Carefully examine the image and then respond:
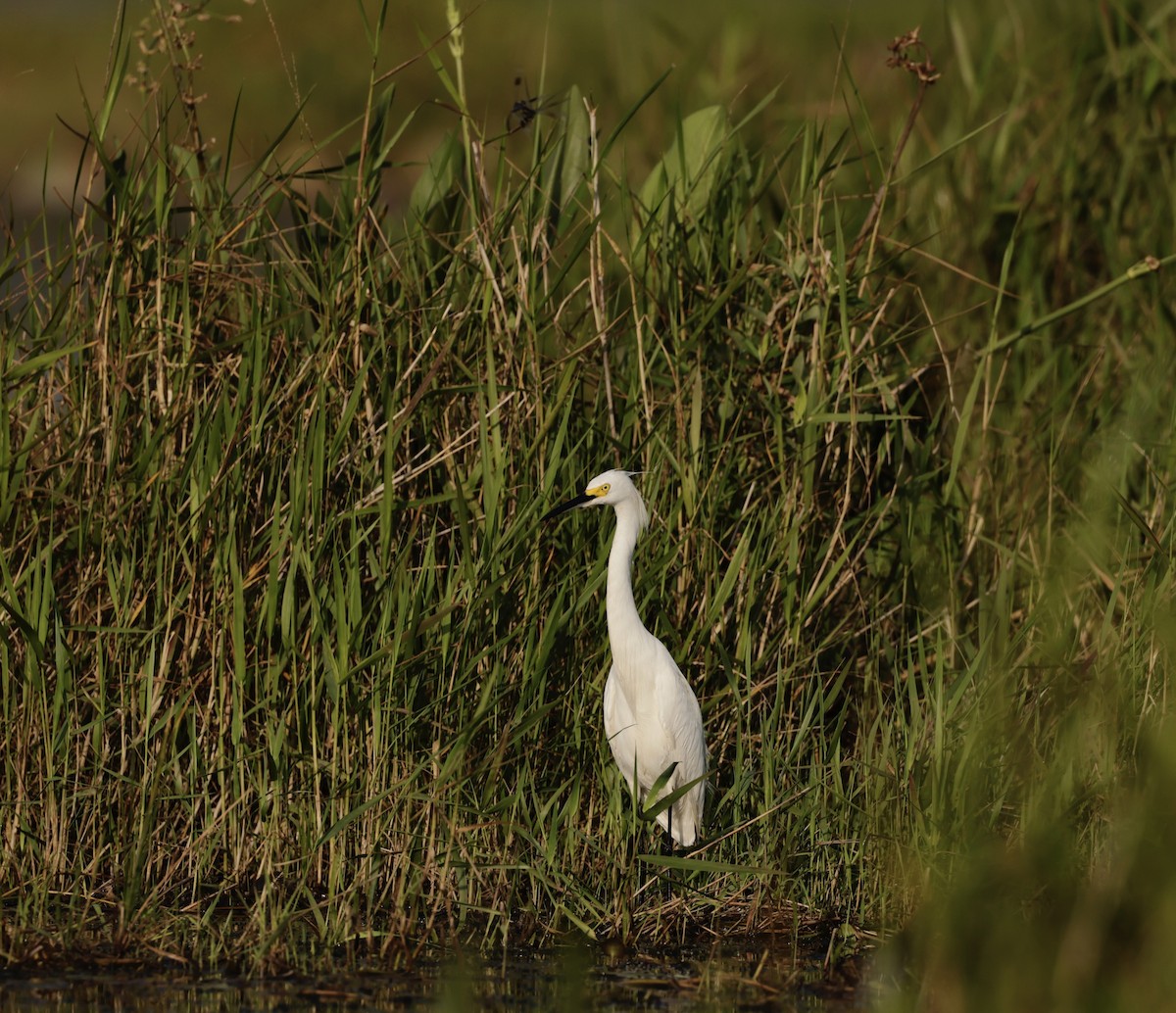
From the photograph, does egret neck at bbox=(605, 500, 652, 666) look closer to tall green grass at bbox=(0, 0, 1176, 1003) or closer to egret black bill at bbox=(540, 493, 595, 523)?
egret black bill at bbox=(540, 493, 595, 523)

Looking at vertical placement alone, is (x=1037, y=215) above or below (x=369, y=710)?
above

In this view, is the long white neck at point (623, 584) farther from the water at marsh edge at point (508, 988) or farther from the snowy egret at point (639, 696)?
the water at marsh edge at point (508, 988)

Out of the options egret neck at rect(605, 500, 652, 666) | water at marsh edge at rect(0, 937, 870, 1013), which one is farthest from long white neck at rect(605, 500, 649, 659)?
water at marsh edge at rect(0, 937, 870, 1013)

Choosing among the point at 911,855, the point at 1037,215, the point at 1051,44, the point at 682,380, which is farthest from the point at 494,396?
the point at 1051,44

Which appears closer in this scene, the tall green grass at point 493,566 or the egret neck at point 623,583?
the tall green grass at point 493,566

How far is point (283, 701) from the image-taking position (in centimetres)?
335

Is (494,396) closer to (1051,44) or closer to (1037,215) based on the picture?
(1037,215)

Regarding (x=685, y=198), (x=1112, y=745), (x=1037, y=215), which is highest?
(x=1037, y=215)

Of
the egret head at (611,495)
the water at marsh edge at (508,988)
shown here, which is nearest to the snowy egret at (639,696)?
the egret head at (611,495)

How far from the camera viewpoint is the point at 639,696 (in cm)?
338

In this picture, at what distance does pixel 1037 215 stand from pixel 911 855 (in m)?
2.69

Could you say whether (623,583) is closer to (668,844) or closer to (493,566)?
(493,566)

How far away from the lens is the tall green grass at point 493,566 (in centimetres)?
319

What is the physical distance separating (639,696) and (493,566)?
0.42m
